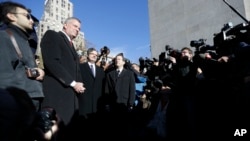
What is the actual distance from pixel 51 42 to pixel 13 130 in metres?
1.28

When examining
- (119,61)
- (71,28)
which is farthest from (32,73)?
(119,61)

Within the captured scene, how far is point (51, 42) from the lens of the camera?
2.46 metres

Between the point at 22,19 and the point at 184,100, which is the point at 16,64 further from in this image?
the point at 184,100

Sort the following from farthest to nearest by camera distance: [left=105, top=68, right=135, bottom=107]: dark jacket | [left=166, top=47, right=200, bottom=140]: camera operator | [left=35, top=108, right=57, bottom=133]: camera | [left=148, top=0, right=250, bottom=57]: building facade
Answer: [left=148, top=0, right=250, bottom=57]: building facade, [left=105, top=68, right=135, bottom=107]: dark jacket, [left=166, top=47, right=200, bottom=140]: camera operator, [left=35, top=108, right=57, bottom=133]: camera

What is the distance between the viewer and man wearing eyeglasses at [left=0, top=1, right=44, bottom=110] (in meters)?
1.71

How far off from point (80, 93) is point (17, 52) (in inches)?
34.2

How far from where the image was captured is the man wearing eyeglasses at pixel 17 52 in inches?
67.2

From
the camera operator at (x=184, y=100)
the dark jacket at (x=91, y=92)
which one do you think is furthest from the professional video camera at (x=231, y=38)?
the dark jacket at (x=91, y=92)

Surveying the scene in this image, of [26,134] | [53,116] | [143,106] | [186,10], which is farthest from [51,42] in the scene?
[186,10]

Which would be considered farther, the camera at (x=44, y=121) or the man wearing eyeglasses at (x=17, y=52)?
the man wearing eyeglasses at (x=17, y=52)

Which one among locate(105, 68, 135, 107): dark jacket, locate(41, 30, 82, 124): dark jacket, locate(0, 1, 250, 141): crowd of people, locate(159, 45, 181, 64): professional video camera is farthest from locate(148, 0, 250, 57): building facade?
locate(41, 30, 82, 124): dark jacket

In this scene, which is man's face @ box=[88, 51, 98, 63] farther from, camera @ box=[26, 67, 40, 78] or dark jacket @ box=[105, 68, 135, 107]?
camera @ box=[26, 67, 40, 78]

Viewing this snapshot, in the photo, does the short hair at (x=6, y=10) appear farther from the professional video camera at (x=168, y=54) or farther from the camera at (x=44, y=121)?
the professional video camera at (x=168, y=54)

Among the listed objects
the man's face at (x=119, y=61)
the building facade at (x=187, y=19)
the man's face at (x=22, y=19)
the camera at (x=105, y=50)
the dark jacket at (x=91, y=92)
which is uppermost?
the building facade at (x=187, y=19)
